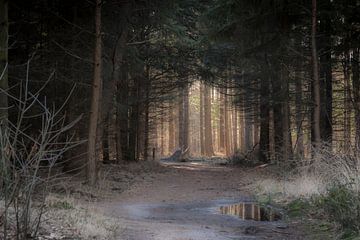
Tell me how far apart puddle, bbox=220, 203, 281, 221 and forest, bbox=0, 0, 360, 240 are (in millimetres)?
42

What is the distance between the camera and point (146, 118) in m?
29.4

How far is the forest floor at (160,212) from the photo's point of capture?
8070 mm

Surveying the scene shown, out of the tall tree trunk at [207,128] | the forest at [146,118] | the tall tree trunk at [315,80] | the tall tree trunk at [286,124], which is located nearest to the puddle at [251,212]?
the forest at [146,118]

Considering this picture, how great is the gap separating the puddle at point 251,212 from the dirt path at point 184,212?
30cm

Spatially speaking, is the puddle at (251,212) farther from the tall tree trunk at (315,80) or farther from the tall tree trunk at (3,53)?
the tall tree trunk at (3,53)

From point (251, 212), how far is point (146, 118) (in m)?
18.3

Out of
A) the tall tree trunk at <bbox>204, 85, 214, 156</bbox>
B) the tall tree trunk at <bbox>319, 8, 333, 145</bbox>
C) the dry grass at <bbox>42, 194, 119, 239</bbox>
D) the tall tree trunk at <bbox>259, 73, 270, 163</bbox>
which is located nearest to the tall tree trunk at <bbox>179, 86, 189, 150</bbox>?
the tall tree trunk at <bbox>204, 85, 214, 156</bbox>

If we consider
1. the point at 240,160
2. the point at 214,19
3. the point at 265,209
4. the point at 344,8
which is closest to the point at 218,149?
the point at 240,160

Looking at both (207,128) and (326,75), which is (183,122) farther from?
(326,75)

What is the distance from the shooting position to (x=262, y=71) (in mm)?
21516

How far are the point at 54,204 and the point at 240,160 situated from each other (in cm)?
2033

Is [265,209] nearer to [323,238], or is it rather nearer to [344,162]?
[344,162]

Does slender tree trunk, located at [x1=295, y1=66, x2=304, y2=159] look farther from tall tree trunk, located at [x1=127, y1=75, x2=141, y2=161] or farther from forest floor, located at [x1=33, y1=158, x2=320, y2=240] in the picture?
tall tree trunk, located at [x1=127, y1=75, x2=141, y2=161]

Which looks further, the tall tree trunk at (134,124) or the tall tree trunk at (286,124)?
the tall tree trunk at (134,124)
